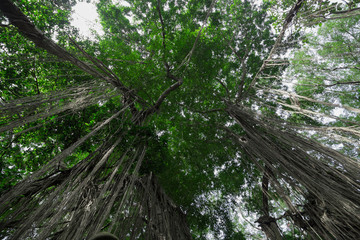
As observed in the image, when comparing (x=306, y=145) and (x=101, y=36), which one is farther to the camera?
(x=101, y=36)

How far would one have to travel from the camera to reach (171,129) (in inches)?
159

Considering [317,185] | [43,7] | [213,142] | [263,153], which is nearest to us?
[317,185]

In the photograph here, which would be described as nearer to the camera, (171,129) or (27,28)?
(27,28)

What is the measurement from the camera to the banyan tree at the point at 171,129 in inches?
62.2

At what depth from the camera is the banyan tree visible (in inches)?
62.2

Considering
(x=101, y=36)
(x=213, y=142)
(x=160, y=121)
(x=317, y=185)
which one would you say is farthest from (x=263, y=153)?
(x=101, y=36)

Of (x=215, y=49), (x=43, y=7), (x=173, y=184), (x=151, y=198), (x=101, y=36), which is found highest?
(x=43, y=7)

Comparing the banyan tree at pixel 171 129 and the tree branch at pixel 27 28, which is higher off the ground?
the tree branch at pixel 27 28

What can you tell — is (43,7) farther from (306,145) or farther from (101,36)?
(306,145)

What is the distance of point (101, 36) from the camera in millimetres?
4840

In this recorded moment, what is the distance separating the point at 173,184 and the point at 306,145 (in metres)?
2.28

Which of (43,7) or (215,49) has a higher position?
(43,7)

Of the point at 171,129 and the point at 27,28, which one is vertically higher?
the point at 27,28

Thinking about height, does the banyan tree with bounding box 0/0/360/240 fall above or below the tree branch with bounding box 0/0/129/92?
below
